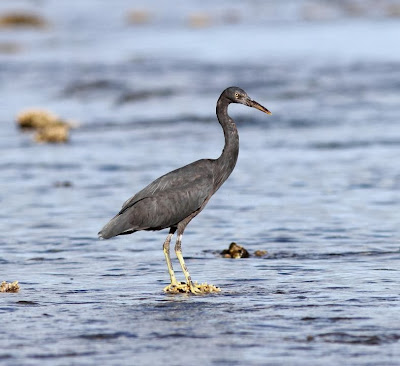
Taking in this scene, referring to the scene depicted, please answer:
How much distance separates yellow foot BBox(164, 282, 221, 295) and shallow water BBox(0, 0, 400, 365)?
5.3 inches

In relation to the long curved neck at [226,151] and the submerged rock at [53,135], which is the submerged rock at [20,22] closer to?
the submerged rock at [53,135]

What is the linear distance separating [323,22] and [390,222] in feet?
182

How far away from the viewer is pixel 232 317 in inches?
435

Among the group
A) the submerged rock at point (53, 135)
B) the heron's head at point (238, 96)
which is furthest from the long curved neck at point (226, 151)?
the submerged rock at point (53, 135)

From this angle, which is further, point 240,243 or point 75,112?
point 75,112

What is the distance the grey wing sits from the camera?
41.6 ft

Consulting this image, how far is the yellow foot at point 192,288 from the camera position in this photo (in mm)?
12454

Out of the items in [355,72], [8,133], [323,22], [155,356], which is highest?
[323,22]

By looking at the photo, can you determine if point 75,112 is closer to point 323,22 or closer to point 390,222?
point 390,222

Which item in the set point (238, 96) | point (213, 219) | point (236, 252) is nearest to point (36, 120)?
point (213, 219)

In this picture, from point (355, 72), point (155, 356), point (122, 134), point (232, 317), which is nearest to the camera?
point (155, 356)

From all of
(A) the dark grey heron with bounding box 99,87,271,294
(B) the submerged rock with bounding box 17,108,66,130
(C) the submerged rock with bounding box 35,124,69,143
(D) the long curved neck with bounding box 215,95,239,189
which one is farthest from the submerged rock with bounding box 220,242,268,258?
(B) the submerged rock with bounding box 17,108,66,130

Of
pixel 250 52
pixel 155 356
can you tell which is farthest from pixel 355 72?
pixel 155 356

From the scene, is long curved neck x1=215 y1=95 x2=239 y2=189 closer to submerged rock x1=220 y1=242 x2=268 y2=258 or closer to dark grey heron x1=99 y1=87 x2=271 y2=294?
dark grey heron x1=99 y1=87 x2=271 y2=294
